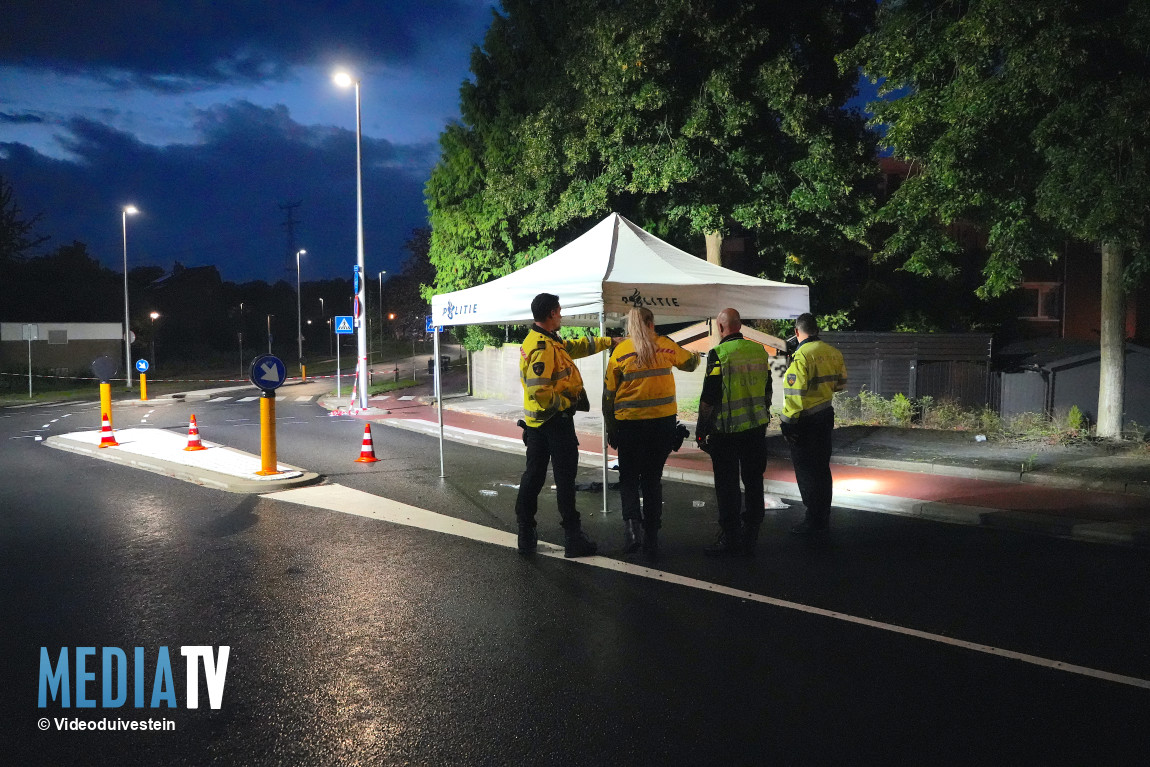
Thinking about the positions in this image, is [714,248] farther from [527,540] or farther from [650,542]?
[527,540]

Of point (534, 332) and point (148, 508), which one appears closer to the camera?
point (534, 332)

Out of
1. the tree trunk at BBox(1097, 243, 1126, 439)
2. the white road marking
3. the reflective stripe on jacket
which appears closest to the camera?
the white road marking

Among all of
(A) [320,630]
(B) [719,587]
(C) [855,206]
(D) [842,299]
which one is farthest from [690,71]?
(A) [320,630]

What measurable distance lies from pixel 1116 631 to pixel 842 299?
17.5 m

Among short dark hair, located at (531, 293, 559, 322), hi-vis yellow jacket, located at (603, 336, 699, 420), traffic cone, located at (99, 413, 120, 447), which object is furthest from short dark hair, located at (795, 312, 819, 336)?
traffic cone, located at (99, 413, 120, 447)

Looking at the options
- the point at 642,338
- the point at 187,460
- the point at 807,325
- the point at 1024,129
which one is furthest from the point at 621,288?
the point at 1024,129

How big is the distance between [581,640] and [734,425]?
2367 millimetres

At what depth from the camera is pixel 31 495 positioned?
30.8 feet

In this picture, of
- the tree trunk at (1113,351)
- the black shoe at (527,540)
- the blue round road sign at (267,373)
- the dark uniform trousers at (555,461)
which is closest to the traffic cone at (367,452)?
the blue round road sign at (267,373)

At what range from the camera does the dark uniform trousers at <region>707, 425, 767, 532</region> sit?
6.43 metres

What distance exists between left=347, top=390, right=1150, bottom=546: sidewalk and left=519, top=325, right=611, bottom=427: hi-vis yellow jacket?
413 centimetres

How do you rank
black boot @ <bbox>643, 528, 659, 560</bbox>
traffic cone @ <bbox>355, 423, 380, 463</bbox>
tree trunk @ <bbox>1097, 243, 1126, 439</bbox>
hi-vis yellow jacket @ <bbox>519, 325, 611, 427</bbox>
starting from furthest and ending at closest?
1. tree trunk @ <bbox>1097, 243, 1126, 439</bbox>
2. traffic cone @ <bbox>355, 423, 380, 463</bbox>
3. black boot @ <bbox>643, 528, 659, 560</bbox>
4. hi-vis yellow jacket @ <bbox>519, 325, 611, 427</bbox>

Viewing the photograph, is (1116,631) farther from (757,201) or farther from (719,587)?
(757,201)

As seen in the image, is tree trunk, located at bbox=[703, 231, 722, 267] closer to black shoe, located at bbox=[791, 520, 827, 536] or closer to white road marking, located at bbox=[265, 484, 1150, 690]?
white road marking, located at bbox=[265, 484, 1150, 690]
